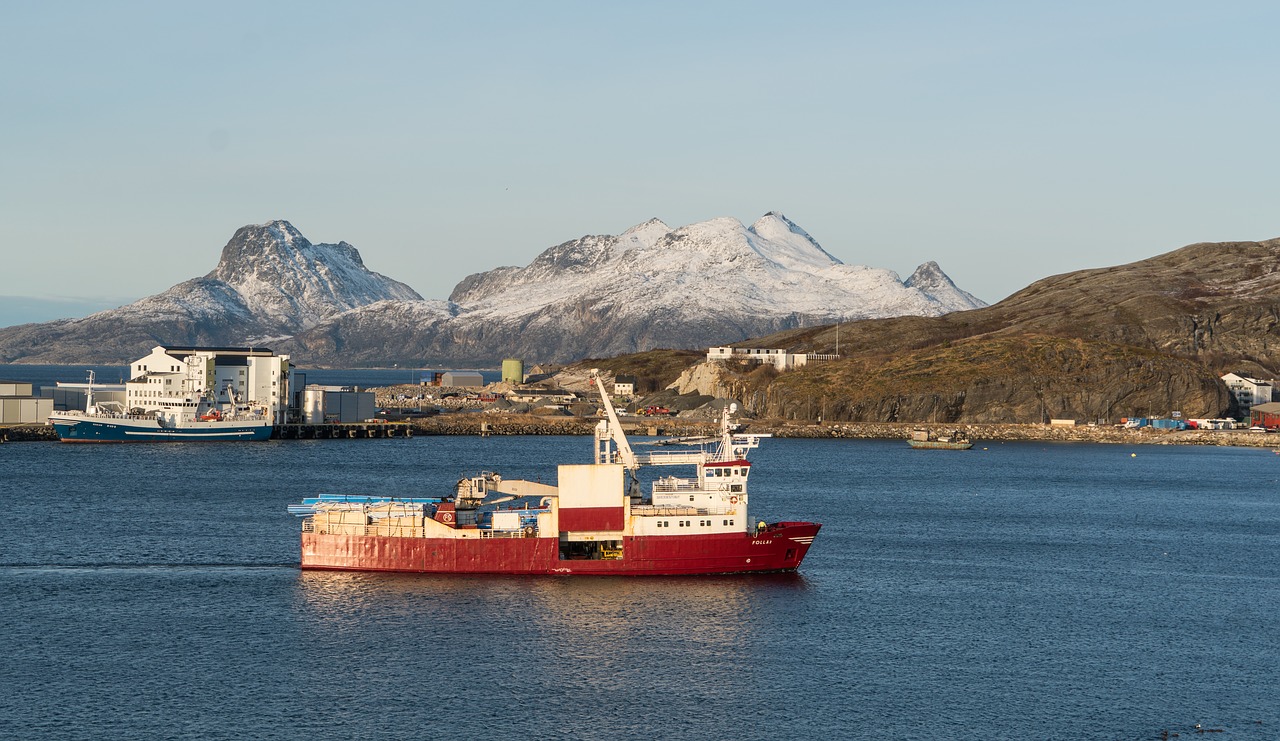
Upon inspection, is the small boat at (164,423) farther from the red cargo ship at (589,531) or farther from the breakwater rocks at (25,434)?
the red cargo ship at (589,531)

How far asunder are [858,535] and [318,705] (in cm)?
4588

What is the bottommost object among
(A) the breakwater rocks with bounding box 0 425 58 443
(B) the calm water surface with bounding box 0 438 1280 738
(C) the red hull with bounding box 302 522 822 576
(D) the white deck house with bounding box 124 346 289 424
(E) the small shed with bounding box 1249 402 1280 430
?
(B) the calm water surface with bounding box 0 438 1280 738

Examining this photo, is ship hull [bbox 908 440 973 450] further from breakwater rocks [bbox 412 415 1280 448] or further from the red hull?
the red hull

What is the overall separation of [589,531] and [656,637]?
11.3 m

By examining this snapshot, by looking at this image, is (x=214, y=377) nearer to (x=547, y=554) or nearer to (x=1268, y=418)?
(x=547, y=554)

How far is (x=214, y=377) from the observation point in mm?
163875

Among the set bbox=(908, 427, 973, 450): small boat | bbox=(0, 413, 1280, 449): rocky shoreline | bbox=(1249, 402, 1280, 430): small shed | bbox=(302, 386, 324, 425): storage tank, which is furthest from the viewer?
bbox=(1249, 402, 1280, 430): small shed

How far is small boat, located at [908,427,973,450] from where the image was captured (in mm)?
166375

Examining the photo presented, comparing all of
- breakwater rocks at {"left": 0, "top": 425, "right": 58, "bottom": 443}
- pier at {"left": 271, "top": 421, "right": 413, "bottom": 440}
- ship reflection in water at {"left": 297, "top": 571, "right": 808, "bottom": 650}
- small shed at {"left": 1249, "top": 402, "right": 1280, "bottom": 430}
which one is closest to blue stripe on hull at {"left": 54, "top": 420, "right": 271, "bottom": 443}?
breakwater rocks at {"left": 0, "top": 425, "right": 58, "bottom": 443}

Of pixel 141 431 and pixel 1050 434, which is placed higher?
pixel 141 431

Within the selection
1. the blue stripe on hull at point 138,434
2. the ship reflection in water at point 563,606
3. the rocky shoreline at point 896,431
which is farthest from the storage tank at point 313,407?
the ship reflection in water at point 563,606

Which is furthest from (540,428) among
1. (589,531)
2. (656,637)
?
(656,637)

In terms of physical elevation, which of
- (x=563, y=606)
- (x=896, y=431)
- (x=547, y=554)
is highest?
(x=896, y=431)

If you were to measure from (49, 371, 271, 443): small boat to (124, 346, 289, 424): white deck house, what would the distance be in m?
1.69
